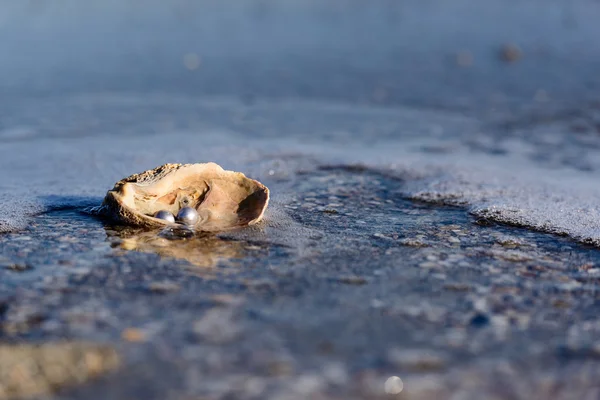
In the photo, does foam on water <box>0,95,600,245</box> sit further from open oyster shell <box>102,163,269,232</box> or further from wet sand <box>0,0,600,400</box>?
open oyster shell <box>102,163,269,232</box>

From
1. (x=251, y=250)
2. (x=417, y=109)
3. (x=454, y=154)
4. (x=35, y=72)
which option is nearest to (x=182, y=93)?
(x=35, y=72)

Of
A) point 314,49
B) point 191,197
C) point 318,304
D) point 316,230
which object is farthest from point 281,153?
point 314,49

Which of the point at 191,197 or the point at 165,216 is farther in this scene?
the point at 191,197

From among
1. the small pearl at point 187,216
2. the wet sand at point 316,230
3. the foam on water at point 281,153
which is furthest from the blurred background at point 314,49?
the small pearl at point 187,216

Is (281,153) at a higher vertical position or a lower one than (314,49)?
lower

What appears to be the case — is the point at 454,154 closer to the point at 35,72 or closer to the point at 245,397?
the point at 245,397

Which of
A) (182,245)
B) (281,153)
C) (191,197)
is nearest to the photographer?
(182,245)

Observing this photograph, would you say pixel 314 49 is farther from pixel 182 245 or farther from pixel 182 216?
pixel 182 245

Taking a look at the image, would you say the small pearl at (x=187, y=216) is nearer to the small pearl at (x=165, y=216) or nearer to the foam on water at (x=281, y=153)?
the small pearl at (x=165, y=216)
